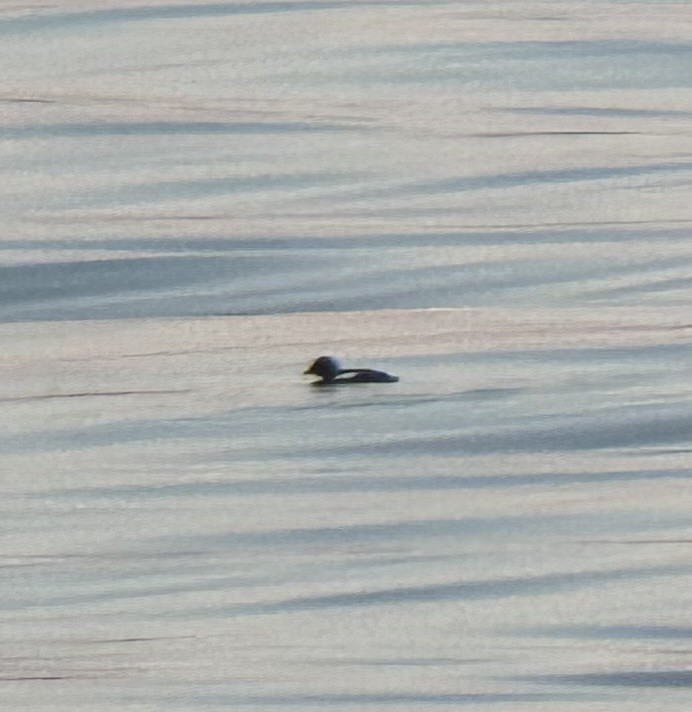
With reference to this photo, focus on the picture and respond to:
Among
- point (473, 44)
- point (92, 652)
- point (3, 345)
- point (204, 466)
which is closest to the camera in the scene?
point (92, 652)

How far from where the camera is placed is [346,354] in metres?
2.14

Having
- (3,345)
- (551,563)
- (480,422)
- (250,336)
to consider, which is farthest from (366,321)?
(551,563)

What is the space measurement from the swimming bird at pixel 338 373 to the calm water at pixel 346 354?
18mm

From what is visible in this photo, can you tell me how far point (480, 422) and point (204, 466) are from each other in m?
0.30

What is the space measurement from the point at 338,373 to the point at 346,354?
2.3 inches

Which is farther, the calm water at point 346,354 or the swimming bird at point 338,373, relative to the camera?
the swimming bird at point 338,373

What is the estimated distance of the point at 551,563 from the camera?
1.75m

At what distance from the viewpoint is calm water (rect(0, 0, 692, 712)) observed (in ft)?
5.39

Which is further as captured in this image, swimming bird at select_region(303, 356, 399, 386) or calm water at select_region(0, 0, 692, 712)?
swimming bird at select_region(303, 356, 399, 386)

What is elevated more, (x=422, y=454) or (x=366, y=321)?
(x=366, y=321)

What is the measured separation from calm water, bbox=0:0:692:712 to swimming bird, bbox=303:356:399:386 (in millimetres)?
18

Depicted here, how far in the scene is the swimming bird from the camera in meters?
2.08

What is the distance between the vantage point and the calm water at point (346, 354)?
1.64 meters

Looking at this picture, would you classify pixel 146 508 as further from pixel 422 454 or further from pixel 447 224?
pixel 447 224
